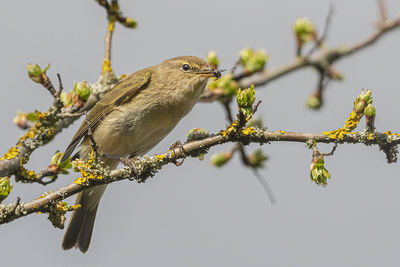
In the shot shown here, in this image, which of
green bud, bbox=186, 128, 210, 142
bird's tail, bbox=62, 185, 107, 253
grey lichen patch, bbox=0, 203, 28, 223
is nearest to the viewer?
grey lichen patch, bbox=0, 203, 28, 223

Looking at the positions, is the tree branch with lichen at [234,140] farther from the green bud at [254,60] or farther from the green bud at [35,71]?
the green bud at [35,71]

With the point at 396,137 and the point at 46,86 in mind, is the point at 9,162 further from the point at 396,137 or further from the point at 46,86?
the point at 396,137

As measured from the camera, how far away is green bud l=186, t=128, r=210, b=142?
425 centimetres

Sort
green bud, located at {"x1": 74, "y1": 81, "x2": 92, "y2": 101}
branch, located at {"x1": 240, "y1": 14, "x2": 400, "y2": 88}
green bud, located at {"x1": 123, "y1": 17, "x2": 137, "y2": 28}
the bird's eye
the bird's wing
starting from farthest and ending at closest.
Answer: the bird's eye
the bird's wing
green bud, located at {"x1": 123, "y1": 17, "x2": 137, "y2": 28}
green bud, located at {"x1": 74, "y1": 81, "x2": 92, "y2": 101}
branch, located at {"x1": 240, "y1": 14, "x2": 400, "y2": 88}

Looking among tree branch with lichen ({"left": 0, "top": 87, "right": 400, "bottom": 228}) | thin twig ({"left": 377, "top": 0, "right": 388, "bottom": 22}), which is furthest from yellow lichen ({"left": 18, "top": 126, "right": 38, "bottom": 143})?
thin twig ({"left": 377, "top": 0, "right": 388, "bottom": 22})

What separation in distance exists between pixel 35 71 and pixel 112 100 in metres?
1.46

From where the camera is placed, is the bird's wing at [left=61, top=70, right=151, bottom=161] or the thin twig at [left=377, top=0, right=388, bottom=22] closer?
the thin twig at [left=377, top=0, right=388, bottom=22]

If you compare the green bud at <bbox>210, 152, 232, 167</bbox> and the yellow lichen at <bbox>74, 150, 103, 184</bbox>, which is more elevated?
the green bud at <bbox>210, 152, 232, 167</bbox>

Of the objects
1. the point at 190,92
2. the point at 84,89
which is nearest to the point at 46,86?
the point at 84,89

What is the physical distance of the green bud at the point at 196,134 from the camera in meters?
4.25

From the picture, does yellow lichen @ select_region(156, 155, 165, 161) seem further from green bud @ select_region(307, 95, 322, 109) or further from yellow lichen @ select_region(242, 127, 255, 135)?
green bud @ select_region(307, 95, 322, 109)

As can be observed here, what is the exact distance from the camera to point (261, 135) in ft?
13.2

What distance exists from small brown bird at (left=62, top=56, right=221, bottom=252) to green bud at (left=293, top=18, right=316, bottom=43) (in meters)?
2.49

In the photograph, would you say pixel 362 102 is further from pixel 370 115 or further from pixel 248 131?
pixel 248 131
